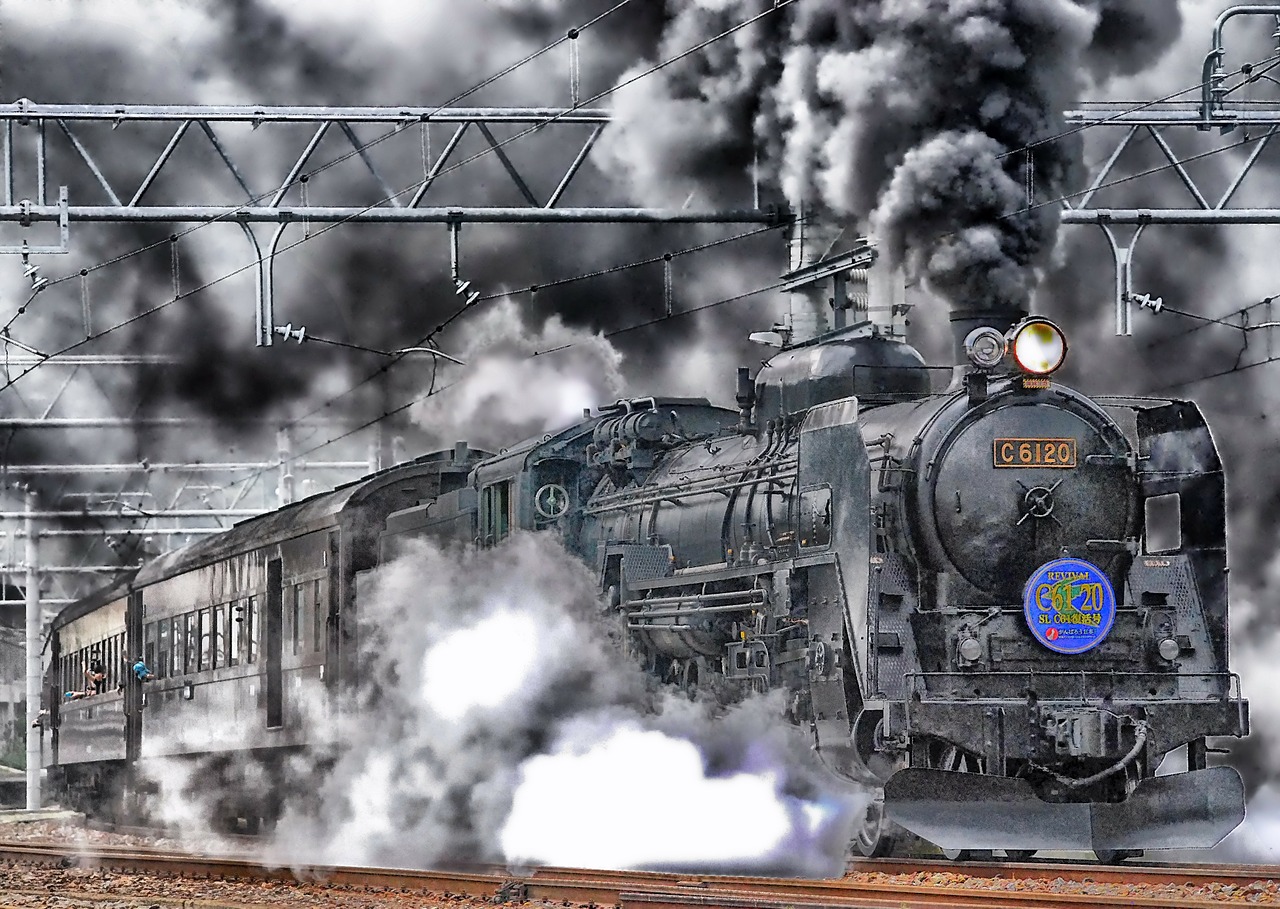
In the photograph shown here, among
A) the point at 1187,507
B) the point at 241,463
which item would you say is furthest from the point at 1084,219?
the point at 241,463

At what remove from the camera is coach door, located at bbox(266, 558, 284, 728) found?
1856cm

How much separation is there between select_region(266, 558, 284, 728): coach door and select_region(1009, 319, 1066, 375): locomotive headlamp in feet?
29.7

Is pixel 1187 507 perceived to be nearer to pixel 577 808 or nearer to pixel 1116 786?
pixel 1116 786

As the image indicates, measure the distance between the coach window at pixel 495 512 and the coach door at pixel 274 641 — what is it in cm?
376

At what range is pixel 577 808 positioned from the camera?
44.7 feet

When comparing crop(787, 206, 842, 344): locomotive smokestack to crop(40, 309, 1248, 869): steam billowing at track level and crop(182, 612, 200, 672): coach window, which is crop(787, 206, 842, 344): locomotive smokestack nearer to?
crop(40, 309, 1248, 869): steam billowing at track level

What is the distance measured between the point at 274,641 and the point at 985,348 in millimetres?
9235

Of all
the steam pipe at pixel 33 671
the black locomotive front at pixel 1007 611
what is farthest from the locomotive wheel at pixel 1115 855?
the steam pipe at pixel 33 671

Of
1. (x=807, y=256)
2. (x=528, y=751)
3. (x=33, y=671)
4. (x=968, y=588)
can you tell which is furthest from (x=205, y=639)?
(x=33, y=671)

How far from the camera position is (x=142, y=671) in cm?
2358

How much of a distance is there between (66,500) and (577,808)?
28.9m

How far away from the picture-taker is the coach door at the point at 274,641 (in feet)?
60.9

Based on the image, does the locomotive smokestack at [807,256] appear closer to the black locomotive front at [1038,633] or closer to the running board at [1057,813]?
the black locomotive front at [1038,633]

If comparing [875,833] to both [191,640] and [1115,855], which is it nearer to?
[1115,855]
